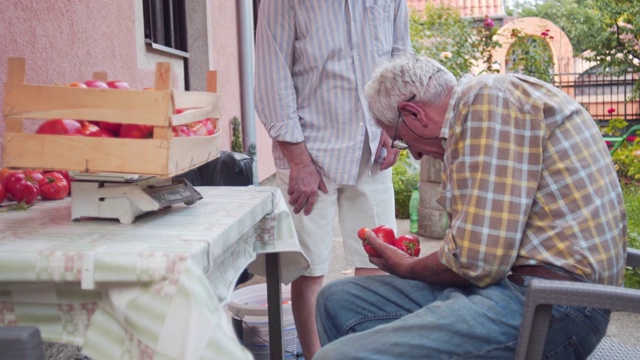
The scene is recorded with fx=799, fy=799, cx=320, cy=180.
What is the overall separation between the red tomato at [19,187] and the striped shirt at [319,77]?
3.59 feet

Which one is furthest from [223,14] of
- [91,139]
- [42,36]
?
[91,139]

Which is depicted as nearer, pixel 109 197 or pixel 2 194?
pixel 109 197

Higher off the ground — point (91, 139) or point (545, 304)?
point (91, 139)

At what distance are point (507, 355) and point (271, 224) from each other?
1057mm

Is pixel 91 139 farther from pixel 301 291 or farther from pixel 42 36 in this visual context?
pixel 42 36

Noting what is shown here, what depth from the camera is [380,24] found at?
3.60 metres

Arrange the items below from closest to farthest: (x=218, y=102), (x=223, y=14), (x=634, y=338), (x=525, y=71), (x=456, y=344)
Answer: (x=456, y=344) < (x=218, y=102) < (x=634, y=338) < (x=223, y=14) < (x=525, y=71)

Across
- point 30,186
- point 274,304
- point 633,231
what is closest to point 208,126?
point 30,186

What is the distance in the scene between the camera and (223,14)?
8.27 metres

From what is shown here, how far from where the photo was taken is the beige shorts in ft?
11.5

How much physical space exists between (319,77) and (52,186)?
1.25 meters

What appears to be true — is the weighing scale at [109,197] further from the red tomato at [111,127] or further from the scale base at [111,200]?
the red tomato at [111,127]

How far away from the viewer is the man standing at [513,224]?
2.17 meters

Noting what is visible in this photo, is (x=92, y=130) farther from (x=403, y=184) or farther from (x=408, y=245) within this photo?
(x=403, y=184)
